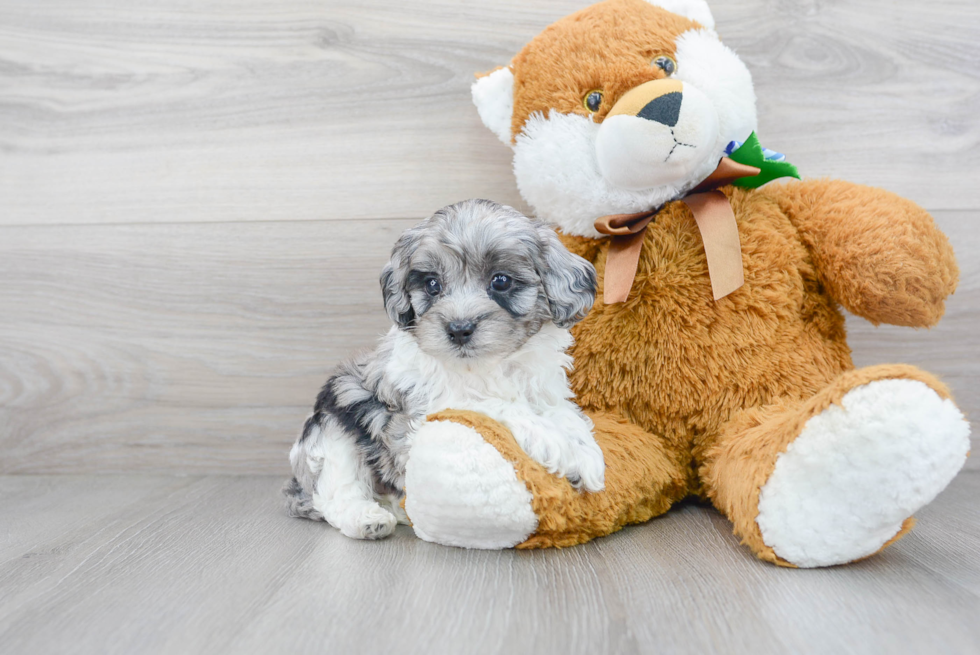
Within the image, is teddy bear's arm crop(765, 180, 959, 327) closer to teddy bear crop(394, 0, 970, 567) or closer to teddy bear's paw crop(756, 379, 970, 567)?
teddy bear crop(394, 0, 970, 567)

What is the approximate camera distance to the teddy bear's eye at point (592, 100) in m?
1.49

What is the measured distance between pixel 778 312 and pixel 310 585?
1.05 meters

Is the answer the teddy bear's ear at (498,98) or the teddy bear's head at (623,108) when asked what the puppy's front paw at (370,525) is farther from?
the teddy bear's ear at (498,98)

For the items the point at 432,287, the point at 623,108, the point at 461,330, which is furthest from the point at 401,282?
the point at 623,108

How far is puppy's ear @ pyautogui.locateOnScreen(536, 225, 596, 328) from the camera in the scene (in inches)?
51.4

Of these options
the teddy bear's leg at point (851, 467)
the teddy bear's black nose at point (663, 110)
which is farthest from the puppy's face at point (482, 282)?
the teddy bear's leg at point (851, 467)

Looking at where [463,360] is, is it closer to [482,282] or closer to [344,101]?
[482,282]

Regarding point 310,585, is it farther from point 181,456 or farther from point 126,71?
point 126,71

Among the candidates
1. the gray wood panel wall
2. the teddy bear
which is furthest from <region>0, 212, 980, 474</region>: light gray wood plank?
the teddy bear

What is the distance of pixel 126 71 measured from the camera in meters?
1.98

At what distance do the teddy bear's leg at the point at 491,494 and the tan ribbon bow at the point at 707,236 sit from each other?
1.24ft

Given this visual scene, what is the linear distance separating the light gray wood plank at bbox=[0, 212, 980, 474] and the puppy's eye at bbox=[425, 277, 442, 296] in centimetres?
65

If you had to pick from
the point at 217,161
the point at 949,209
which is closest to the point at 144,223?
the point at 217,161

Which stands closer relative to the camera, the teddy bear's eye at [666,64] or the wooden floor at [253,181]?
the teddy bear's eye at [666,64]
